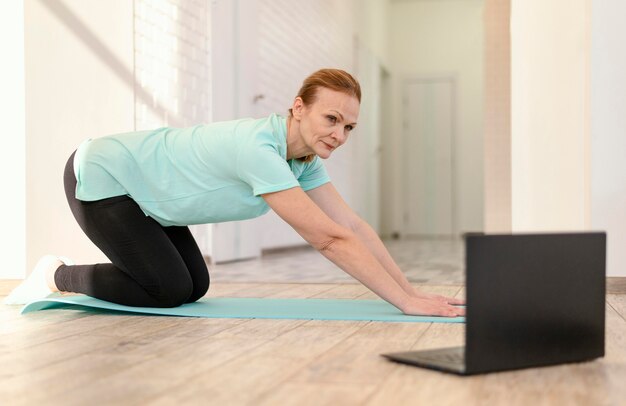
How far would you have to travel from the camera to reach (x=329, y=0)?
27.4 feet

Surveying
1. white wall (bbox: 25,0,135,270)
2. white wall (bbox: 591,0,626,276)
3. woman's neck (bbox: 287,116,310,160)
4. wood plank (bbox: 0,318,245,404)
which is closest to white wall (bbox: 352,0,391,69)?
white wall (bbox: 25,0,135,270)

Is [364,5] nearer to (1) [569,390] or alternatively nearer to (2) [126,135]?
(2) [126,135]

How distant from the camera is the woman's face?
7.54 ft

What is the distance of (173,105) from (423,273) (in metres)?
1.67

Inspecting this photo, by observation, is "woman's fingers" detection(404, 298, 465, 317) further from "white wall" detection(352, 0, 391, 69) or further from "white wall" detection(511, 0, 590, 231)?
"white wall" detection(352, 0, 391, 69)

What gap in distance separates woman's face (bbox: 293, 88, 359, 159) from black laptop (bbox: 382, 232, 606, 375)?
785mm

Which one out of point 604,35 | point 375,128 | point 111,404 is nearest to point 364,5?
point 375,128

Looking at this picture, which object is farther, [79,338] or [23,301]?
[23,301]

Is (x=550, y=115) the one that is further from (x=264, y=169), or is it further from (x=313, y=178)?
(x=264, y=169)

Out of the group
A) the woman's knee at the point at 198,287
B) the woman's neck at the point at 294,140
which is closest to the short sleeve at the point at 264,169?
the woman's neck at the point at 294,140

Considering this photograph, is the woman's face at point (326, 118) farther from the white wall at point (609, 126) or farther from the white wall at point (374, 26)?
the white wall at point (374, 26)

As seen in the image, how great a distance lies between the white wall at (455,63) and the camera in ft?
37.3

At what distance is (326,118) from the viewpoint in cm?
230

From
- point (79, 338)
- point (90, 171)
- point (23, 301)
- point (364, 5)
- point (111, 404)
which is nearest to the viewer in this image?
point (111, 404)
